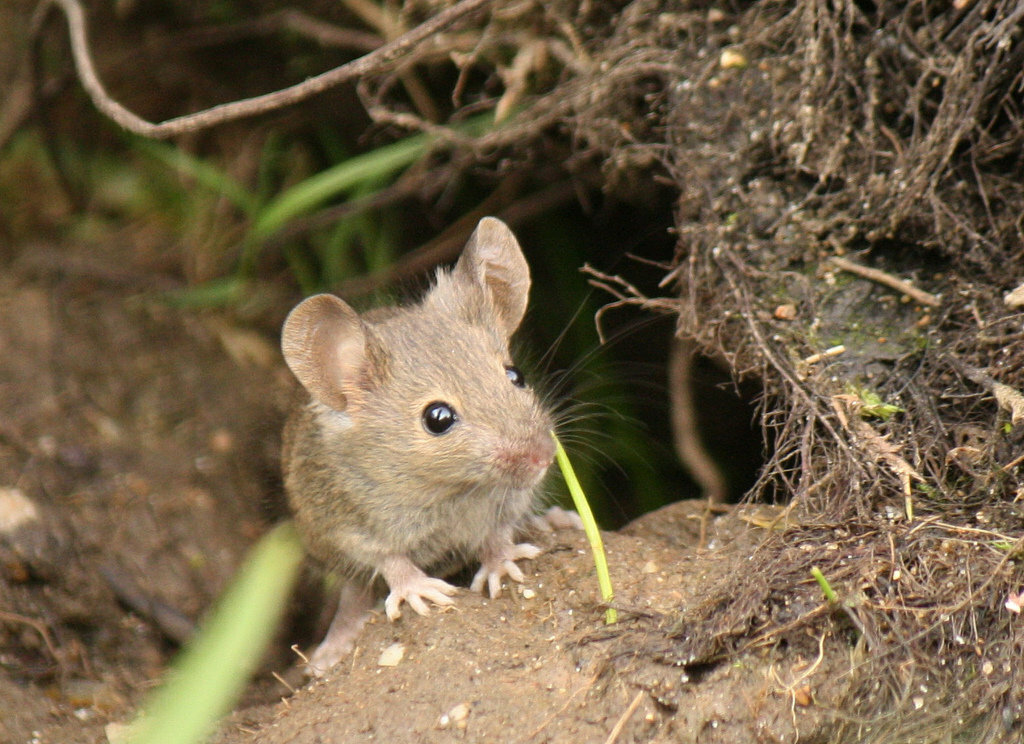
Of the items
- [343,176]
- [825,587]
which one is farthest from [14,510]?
[825,587]

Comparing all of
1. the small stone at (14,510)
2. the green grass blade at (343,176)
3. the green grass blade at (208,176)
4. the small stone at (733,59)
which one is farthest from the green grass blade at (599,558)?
the green grass blade at (208,176)

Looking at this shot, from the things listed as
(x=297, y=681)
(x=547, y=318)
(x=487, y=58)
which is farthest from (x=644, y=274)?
(x=297, y=681)

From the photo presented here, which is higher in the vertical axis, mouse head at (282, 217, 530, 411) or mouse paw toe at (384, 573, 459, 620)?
mouse head at (282, 217, 530, 411)

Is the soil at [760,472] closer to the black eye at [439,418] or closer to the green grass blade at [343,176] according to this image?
the green grass blade at [343,176]

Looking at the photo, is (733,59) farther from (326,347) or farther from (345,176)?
(326,347)

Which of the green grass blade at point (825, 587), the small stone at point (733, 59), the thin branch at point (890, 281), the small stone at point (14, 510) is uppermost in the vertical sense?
the small stone at point (733, 59)

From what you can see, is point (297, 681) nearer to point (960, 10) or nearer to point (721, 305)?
point (721, 305)

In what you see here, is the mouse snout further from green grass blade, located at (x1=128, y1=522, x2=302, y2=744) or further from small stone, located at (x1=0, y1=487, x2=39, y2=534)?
small stone, located at (x1=0, y1=487, x2=39, y2=534)

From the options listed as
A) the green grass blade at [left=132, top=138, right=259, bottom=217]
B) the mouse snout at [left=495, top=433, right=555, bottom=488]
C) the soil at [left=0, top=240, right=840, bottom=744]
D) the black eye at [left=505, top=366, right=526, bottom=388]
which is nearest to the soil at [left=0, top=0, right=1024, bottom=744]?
the soil at [left=0, top=240, right=840, bottom=744]
